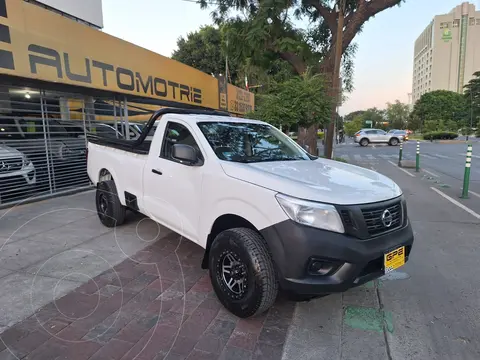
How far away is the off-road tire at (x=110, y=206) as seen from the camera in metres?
5.03

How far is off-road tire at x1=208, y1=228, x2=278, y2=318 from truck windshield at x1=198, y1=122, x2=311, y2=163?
848 mm

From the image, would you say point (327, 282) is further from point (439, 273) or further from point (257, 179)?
point (439, 273)

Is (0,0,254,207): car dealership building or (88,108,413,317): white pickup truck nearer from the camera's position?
(88,108,413,317): white pickup truck

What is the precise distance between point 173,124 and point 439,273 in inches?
140

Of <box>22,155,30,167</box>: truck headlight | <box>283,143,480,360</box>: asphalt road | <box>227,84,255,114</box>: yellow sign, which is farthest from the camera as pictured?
<box>227,84,255,114</box>: yellow sign

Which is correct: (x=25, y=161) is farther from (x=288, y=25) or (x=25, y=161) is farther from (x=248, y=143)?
(x=288, y=25)

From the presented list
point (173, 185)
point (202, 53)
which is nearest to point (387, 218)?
point (173, 185)

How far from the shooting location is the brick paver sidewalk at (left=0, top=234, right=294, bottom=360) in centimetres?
245

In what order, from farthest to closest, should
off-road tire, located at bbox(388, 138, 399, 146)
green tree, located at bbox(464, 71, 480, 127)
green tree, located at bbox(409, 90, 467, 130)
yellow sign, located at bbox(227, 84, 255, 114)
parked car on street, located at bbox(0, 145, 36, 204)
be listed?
green tree, located at bbox(409, 90, 467, 130) < green tree, located at bbox(464, 71, 480, 127) < off-road tire, located at bbox(388, 138, 399, 146) < yellow sign, located at bbox(227, 84, 255, 114) < parked car on street, located at bbox(0, 145, 36, 204)

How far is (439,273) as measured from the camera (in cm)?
385

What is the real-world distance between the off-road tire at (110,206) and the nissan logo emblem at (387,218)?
375cm

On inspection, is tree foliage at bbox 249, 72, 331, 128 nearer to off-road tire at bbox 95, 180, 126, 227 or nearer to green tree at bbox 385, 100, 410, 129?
off-road tire at bbox 95, 180, 126, 227

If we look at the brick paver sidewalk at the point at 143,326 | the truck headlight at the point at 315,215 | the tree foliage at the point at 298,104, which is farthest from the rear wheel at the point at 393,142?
the truck headlight at the point at 315,215

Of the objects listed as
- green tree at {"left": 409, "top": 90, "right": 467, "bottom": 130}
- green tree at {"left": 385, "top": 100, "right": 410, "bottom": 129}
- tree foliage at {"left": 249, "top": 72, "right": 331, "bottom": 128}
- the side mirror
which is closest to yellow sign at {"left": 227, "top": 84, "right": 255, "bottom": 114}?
tree foliage at {"left": 249, "top": 72, "right": 331, "bottom": 128}
